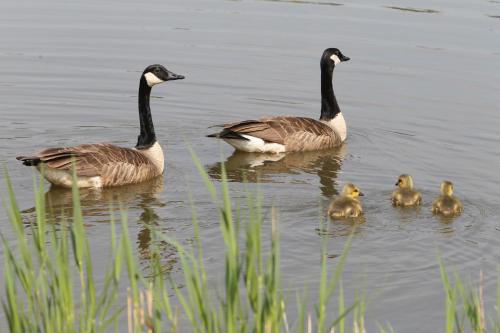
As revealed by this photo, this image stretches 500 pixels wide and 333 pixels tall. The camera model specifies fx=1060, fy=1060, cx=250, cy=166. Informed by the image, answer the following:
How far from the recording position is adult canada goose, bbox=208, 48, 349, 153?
15.1 meters

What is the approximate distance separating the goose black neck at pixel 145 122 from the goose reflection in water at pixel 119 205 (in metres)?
0.61

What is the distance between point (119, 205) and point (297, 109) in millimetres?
7326

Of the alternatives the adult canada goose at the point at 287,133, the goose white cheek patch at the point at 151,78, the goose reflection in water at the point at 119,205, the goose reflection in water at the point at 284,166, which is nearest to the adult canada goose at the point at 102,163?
the goose reflection in water at the point at 119,205

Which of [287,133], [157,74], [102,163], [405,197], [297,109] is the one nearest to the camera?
[405,197]

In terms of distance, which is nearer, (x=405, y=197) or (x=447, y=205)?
(x=447, y=205)

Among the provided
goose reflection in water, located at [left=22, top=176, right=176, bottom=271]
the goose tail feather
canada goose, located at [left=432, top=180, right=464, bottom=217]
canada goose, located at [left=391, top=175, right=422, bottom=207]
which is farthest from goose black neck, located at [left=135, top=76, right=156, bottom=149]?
canada goose, located at [left=432, top=180, right=464, bottom=217]

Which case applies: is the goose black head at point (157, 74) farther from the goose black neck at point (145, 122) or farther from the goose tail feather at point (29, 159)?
the goose tail feather at point (29, 159)

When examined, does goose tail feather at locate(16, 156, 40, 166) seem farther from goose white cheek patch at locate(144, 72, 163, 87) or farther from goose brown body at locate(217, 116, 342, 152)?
goose brown body at locate(217, 116, 342, 152)

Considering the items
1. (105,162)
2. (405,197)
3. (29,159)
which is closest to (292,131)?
(105,162)

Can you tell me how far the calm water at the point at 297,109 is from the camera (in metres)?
10.7

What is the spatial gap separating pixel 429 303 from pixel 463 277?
837mm

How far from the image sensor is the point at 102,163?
12.9m

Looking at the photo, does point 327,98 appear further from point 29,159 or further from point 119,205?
point 119,205

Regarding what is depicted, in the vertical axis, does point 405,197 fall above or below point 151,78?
below
